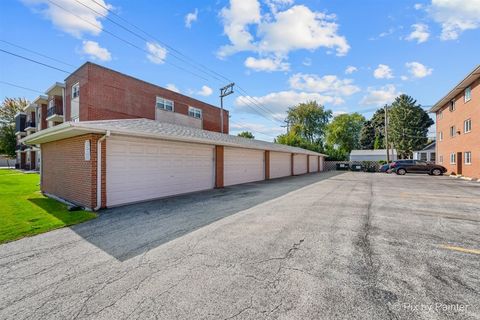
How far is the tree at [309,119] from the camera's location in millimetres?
49500

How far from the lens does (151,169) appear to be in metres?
9.02

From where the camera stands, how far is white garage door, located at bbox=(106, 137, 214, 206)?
7875mm

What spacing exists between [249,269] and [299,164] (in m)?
23.9

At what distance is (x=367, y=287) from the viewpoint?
2816 mm

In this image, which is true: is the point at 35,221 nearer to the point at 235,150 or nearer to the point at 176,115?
the point at 235,150

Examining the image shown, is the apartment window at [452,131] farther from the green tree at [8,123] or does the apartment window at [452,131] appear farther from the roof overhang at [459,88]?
the green tree at [8,123]

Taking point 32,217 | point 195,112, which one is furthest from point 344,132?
point 32,217

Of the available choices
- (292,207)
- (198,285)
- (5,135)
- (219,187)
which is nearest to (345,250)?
(198,285)


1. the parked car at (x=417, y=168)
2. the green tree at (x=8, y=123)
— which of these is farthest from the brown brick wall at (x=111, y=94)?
the green tree at (x=8, y=123)

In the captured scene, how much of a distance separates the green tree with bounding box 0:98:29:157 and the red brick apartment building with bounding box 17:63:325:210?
2383 centimetres

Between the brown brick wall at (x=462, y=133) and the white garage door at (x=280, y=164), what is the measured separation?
13719 mm

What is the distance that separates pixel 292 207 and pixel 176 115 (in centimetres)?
1617

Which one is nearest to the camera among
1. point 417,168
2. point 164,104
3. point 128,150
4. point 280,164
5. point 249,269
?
point 249,269

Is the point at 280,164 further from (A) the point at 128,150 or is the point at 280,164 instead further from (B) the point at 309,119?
(B) the point at 309,119
